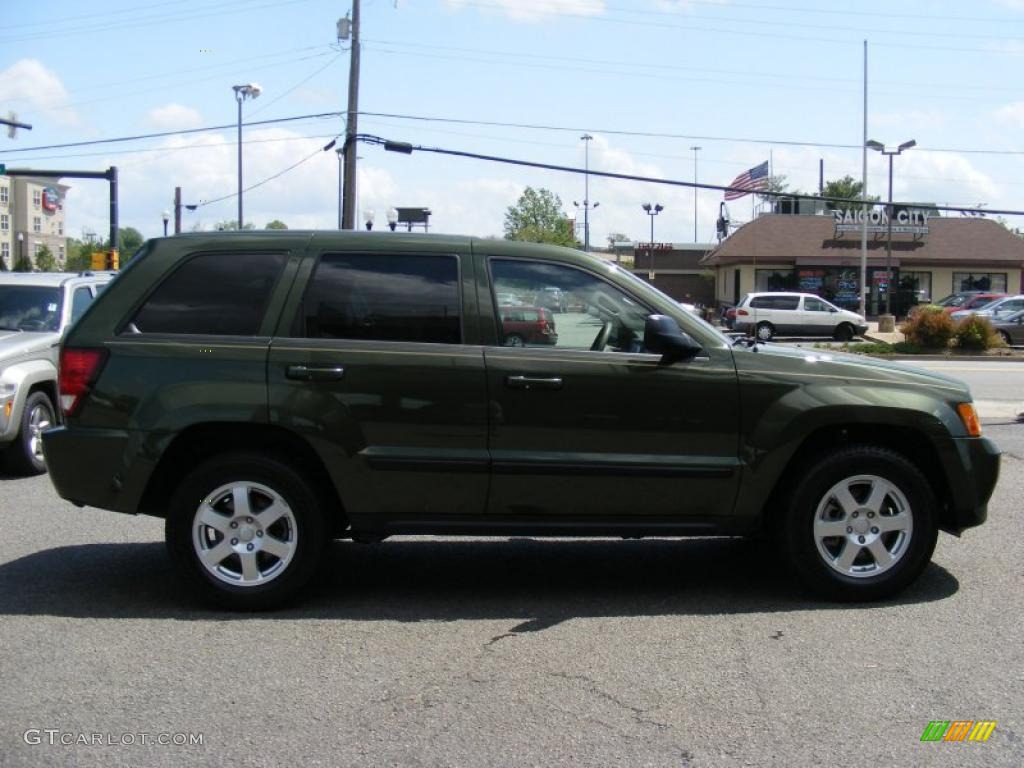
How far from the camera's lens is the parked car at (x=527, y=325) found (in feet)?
17.4

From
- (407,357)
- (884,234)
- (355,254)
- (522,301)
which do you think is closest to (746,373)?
(522,301)

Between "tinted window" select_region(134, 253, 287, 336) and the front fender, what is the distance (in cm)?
417

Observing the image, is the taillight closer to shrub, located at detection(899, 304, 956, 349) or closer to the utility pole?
the utility pole

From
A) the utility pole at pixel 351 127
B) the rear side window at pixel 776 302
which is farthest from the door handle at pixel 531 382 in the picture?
the rear side window at pixel 776 302

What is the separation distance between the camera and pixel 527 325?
5.35 meters

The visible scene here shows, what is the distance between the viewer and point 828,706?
4.09 meters

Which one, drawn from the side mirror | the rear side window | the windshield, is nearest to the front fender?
the windshield

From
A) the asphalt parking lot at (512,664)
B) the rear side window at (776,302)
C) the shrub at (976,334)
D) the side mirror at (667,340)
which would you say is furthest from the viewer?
the rear side window at (776,302)

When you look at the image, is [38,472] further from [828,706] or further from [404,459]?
[828,706]

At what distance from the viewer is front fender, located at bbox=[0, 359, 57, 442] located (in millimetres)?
8781

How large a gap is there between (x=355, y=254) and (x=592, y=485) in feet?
5.59

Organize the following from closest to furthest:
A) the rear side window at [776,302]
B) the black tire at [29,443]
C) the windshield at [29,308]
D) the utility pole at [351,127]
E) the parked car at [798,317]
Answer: the black tire at [29,443], the windshield at [29,308], the utility pole at [351,127], the parked car at [798,317], the rear side window at [776,302]

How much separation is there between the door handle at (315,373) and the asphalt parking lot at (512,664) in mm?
1194

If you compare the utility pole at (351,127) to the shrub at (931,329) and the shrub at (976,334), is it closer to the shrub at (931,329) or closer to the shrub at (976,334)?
the shrub at (931,329)
